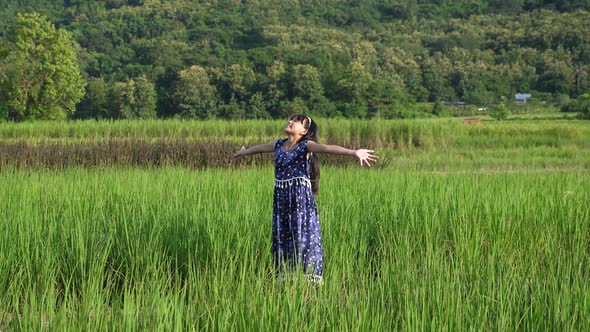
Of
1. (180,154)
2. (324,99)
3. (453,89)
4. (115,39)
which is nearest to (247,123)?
(180,154)

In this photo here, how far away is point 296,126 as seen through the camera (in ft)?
15.8

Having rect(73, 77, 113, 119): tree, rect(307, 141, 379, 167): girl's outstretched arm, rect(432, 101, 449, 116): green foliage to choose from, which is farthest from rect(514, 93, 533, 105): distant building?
rect(307, 141, 379, 167): girl's outstretched arm

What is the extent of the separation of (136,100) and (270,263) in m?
40.7

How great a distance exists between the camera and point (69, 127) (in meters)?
22.8

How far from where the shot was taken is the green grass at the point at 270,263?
3.37 metres

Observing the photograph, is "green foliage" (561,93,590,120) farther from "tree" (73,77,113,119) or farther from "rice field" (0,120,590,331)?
"rice field" (0,120,590,331)

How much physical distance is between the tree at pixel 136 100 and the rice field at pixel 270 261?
3417 cm

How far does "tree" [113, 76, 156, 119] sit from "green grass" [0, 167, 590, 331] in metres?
34.4

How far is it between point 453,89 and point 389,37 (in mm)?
16800

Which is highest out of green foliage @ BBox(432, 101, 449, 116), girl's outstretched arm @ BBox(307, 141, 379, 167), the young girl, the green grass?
girl's outstretched arm @ BBox(307, 141, 379, 167)

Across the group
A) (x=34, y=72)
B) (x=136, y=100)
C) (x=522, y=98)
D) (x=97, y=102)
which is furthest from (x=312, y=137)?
(x=522, y=98)

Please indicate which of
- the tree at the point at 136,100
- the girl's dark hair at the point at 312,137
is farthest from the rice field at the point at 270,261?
the tree at the point at 136,100

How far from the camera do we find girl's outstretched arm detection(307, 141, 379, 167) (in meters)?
4.40

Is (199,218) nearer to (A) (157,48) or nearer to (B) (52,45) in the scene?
(B) (52,45)
